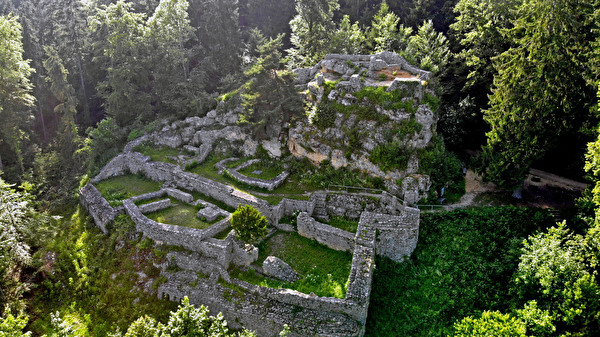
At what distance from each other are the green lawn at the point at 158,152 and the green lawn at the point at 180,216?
577cm

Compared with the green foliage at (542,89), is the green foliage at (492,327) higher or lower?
lower

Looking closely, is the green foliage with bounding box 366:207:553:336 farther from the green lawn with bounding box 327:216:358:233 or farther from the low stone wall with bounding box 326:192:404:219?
the green lawn with bounding box 327:216:358:233

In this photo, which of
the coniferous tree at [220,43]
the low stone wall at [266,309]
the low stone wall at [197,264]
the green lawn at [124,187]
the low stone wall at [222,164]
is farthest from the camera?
the coniferous tree at [220,43]

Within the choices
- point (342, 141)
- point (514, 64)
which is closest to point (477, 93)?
point (514, 64)

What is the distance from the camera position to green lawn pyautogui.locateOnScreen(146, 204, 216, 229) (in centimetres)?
2091

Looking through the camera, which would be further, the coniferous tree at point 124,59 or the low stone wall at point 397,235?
the coniferous tree at point 124,59

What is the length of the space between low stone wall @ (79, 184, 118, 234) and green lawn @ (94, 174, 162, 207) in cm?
37

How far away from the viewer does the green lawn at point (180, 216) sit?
20906mm

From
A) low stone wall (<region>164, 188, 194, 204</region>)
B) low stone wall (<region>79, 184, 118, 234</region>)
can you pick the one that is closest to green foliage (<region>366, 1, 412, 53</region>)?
low stone wall (<region>164, 188, 194, 204</region>)

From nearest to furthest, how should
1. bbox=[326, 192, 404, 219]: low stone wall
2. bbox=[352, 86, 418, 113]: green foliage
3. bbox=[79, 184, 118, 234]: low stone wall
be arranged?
bbox=[326, 192, 404, 219]: low stone wall < bbox=[352, 86, 418, 113]: green foliage < bbox=[79, 184, 118, 234]: low stone wall

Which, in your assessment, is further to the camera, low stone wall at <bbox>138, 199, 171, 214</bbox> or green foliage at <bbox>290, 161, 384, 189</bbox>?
low stone wall at <bbox>138, 199, 171, 214</bbox>

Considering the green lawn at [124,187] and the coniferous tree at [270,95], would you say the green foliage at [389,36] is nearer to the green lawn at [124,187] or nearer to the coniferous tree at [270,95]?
the coniferous tree at [270,95]

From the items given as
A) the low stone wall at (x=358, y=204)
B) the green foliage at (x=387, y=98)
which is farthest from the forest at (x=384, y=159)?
the green foliage at (x=387, y=98)

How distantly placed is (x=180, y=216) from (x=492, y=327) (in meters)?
17.4
